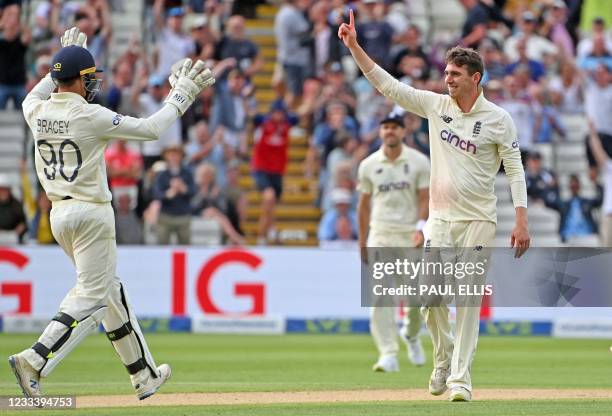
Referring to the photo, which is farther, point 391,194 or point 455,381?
point 391,194

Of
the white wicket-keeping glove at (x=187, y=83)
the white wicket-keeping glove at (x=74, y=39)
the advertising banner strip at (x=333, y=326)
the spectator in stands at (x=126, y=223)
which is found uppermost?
the white wicket-keeping glove at (x=74, y=39)

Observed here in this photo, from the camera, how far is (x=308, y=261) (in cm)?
1959

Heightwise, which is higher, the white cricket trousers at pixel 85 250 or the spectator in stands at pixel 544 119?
the spectator in stands at pixel 544 119

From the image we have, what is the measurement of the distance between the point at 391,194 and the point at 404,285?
3.44 ft

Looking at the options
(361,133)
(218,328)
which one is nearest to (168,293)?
(218,328)

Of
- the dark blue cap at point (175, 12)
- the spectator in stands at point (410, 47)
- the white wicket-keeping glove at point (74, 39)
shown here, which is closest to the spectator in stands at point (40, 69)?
the dark blue cap at point (175, 12)

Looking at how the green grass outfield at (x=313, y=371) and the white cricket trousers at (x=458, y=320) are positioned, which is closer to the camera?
the green grass outfield at (x=313, y=371)

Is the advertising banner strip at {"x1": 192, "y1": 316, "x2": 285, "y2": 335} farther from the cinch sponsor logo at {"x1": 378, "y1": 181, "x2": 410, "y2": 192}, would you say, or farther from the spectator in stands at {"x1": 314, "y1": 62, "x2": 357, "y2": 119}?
the cinch sponsor logo at {"x1": 378, "y1": 181, "x2": 410, "y2": 192}

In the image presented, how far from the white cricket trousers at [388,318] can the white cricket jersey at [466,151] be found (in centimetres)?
356

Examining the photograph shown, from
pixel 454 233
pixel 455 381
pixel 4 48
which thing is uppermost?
pixel 4 48

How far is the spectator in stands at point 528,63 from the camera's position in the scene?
905 inches

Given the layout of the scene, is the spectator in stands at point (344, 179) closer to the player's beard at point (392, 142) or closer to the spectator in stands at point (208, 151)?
the spectator in stands at point (208, 151)

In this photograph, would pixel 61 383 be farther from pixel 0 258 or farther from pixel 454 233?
pixel 0 258

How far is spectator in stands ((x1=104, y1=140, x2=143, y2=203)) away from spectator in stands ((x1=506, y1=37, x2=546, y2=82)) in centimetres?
663
